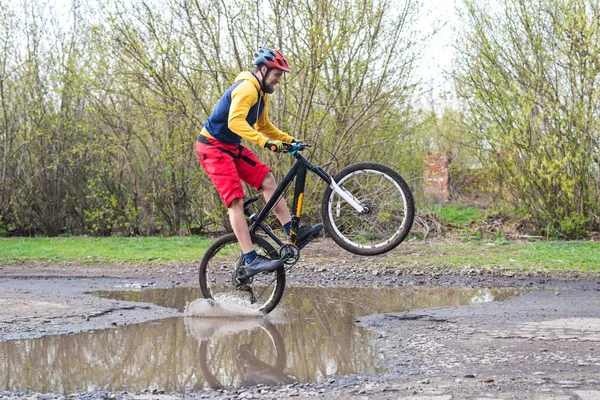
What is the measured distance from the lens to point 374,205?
21.8 ft

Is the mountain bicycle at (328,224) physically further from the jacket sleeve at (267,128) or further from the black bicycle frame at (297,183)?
the jacket sleeve at (267,128)

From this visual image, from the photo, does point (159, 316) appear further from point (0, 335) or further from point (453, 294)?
point (453, 294)

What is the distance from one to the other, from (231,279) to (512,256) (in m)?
4.85

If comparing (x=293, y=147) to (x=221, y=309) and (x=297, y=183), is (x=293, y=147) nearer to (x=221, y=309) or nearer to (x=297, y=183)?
(x=297, y=183)

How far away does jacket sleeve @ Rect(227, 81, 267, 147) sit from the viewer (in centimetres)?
623

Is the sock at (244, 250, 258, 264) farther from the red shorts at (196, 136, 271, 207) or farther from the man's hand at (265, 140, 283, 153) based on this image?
the man's hand at (265, 140, 283, 153)

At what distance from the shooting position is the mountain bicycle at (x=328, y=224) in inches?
256

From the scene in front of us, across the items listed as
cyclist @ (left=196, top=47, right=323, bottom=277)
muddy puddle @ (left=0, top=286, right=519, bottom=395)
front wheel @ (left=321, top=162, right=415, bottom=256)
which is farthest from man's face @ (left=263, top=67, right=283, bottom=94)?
muddy puddle @ (left=0, top=286, right=519, bottom=395)

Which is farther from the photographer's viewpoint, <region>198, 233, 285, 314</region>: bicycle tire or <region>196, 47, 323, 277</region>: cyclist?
<region>198, 233, 285, 314</region>: bicycle tire

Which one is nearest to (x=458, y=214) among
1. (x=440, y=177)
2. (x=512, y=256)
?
(x=440, y=177)

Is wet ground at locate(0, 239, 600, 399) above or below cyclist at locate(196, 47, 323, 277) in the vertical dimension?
below

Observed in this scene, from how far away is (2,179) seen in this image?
1521 centimetres

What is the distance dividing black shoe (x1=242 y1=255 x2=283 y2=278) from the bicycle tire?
163 millimetres

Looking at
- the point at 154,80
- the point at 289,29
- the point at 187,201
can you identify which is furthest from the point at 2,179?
the point at 289,29
